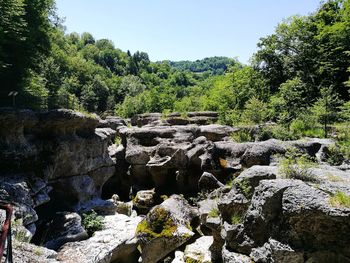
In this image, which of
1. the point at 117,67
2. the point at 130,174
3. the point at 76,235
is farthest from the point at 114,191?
the point at 117,67

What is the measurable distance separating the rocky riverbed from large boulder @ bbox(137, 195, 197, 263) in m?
0.04

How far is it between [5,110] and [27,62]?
29.8 feet

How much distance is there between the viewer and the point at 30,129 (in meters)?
13.5

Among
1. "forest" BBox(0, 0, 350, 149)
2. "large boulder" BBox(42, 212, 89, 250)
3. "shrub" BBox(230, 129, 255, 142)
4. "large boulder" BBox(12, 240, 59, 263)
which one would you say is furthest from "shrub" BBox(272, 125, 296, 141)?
"large boulder" BBox(12, 240, 59, 263)

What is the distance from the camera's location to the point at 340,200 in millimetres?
5148

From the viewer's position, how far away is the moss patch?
10484mm

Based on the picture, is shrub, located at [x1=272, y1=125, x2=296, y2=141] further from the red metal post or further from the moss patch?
the red metal post

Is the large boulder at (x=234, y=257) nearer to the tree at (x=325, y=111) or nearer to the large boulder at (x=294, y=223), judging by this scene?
the large boulder at (x=294, y=223)

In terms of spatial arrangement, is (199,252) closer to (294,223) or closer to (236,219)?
(236,219)

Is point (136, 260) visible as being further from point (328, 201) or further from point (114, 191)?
point (114, 191)

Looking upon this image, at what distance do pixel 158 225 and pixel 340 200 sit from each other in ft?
23.1

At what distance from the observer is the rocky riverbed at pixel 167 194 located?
5.53 m

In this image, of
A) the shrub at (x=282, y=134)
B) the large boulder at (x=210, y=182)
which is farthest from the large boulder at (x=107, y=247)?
the shrub at (x=282, y=134)

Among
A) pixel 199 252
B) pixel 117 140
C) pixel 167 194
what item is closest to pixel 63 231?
pixel 199 252
